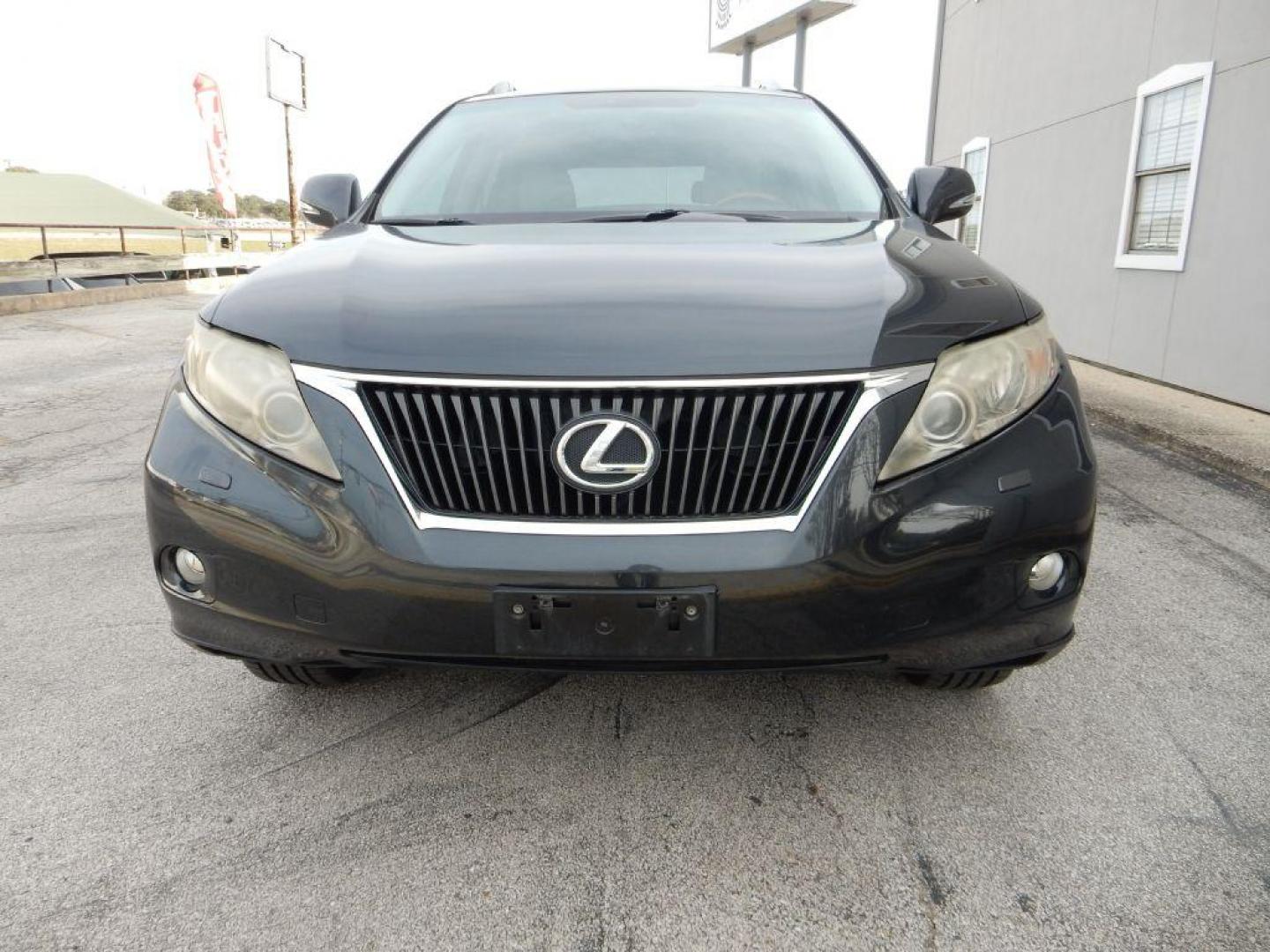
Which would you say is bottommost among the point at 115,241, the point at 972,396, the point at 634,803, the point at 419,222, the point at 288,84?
the point at 634,803

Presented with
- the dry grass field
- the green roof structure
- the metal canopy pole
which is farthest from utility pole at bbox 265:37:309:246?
the green roof structure

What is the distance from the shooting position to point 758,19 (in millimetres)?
25875

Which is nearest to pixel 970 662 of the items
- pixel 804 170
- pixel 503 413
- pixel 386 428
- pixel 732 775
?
pixel 732 775

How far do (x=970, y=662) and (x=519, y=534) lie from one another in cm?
88

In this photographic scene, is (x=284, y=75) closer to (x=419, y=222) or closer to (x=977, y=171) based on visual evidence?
(x=977, y=171)

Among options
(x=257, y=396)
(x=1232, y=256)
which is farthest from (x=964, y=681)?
(x=1232, y=256)

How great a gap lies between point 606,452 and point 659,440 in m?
0.10

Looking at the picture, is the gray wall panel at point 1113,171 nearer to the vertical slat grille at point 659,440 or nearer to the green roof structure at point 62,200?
the vertical slat grille at point 659,440

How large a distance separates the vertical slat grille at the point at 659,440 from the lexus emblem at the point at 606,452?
2 centimetres

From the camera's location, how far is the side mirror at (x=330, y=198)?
308cm

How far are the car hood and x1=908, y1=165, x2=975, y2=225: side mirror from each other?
736mm

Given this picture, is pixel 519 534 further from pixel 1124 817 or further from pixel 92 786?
pixel 1124 817

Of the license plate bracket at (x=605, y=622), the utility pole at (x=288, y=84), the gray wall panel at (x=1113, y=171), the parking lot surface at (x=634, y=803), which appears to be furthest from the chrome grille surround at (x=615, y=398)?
the utility pole at (x=288, y=84)

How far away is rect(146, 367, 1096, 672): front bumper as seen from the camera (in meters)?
1.64
